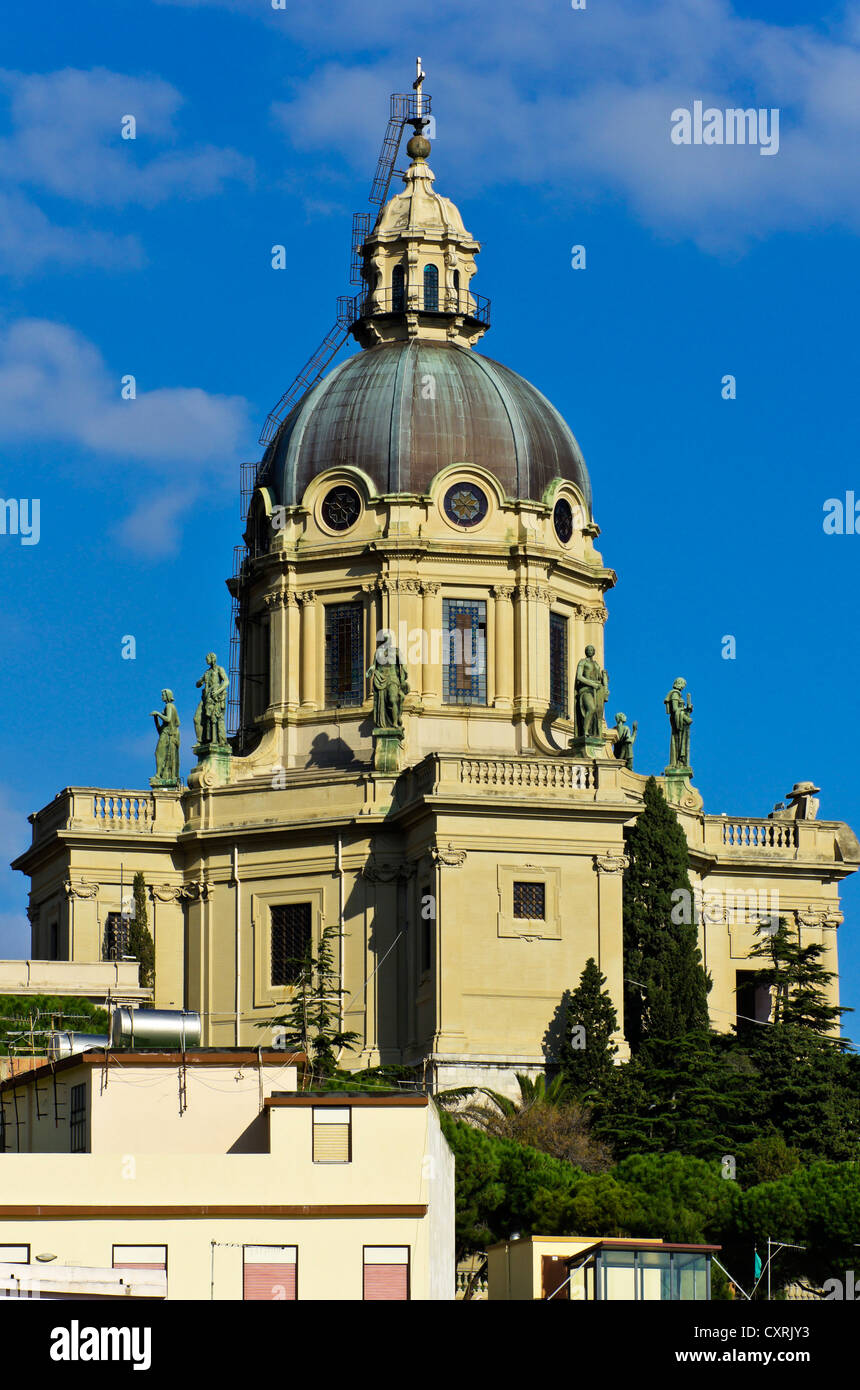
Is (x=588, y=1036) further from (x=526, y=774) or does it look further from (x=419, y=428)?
(x=419, y=428)

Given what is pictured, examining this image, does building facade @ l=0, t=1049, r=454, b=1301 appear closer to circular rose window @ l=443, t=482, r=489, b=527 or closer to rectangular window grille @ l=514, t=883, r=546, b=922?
rectangular window grille @ l=514, t=883, r=546, b=922

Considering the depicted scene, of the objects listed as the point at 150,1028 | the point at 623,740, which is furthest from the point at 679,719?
the point at 150,1028

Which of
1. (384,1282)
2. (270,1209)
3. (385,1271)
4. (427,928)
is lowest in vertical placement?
(384,1282)

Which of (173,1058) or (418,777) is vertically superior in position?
(418,777)

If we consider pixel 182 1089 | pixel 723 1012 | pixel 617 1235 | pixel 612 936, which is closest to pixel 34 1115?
pixel 182 1089

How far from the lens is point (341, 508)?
91562 mm

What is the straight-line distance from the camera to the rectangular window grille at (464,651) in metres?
89.7

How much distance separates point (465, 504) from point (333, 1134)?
145 ft

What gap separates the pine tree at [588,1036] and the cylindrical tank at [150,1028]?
2009 cm

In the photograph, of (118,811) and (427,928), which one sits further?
(118,811)

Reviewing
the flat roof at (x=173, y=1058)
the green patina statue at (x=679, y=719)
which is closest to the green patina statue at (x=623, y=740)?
the green patina statue at (x=679, y=719)

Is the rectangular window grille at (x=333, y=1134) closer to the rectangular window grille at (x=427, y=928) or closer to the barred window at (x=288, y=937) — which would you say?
the rectangular window grille at (x=427, y=928)
